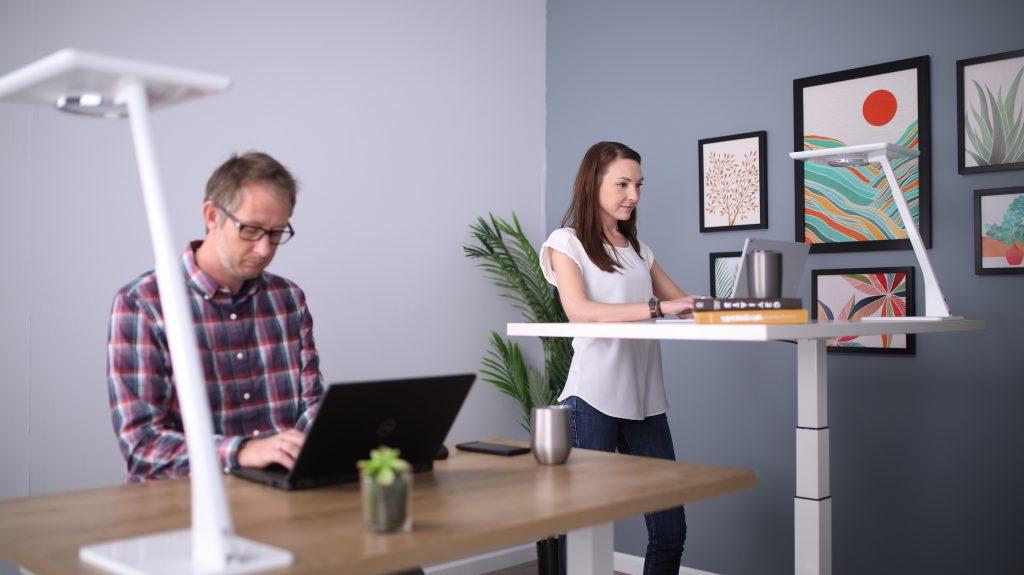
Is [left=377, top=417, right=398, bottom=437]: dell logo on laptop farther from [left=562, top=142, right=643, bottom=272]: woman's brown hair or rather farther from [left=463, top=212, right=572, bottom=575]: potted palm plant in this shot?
[left=463, top=212, right=572, bottom=575]: potted palm plant

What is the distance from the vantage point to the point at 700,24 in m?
4.04

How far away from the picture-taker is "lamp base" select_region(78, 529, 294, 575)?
109 centimetres

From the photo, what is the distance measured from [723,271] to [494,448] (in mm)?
2209

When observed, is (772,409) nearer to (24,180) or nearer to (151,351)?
(151,351)

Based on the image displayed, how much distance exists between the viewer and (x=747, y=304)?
2238mm

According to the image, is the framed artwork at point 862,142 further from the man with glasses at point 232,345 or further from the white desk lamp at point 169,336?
the white desk lamp at point 169,336

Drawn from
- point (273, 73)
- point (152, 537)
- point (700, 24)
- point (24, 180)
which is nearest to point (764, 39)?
point (700, 24)

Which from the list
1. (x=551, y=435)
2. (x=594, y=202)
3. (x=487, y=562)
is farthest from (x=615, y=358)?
(x=487, y=562)

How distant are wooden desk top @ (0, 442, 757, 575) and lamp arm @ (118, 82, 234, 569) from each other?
0.11 m

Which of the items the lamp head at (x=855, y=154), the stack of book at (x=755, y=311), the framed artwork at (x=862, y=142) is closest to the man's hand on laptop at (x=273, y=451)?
the stack of book at (x=755, y=311)

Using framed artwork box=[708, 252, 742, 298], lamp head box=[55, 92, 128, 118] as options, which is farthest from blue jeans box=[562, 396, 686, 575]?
lamp head box=[55, 92, 128, 118]

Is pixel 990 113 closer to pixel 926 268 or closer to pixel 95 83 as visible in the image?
pixel 926 268

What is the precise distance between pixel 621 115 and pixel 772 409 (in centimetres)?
156

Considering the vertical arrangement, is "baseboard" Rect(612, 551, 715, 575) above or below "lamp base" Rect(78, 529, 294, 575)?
below
